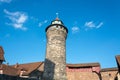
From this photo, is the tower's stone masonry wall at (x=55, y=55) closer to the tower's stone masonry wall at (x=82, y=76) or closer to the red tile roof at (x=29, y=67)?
the tower's stone masonry wall at (x=82, y=76)

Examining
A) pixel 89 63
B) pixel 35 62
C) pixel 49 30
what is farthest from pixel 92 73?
pixel 35 62

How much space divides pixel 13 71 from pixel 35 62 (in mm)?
4778

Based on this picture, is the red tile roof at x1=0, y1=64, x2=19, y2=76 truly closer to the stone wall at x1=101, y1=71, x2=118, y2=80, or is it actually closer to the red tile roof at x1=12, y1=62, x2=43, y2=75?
the red tile roof at x1=12, y1=62, x2=43, y2=75

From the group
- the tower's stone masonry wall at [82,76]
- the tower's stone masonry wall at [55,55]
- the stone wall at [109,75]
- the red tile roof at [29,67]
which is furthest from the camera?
the red tile roof at [29,67]

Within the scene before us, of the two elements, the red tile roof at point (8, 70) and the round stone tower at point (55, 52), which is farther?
the red tile roof at point (8, 70)

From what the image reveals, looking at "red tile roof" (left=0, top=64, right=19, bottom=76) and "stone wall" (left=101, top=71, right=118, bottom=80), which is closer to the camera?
"stone wall" (left=101, top=71, right=118, bottom=80)

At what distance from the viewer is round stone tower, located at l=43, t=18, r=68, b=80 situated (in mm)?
24031

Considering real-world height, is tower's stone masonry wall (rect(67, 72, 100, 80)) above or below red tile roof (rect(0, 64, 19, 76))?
below

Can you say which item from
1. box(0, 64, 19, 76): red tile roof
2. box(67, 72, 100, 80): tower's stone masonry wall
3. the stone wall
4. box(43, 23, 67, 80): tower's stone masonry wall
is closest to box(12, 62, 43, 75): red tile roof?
box(0, 64, 19, 76): red tile roof

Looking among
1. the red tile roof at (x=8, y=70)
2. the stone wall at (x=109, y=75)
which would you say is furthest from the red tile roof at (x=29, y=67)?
the stone wall at (x=109, y=75)

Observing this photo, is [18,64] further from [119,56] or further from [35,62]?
[119,56]

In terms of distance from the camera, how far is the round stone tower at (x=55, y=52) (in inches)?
946

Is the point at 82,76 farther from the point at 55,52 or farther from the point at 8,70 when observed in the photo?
the point at 8,70

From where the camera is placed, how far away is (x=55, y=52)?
2470 cm
